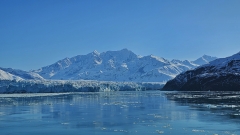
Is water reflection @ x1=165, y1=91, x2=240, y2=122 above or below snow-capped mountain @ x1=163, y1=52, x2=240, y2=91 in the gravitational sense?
below

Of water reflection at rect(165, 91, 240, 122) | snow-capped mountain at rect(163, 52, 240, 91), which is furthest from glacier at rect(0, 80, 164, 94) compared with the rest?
water reflection at rect(165, 91, 240, 122)

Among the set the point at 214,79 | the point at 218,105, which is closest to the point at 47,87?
the point at 214,79

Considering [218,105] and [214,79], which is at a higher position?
[214,79]

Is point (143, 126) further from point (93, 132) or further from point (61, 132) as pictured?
point (61, 132)

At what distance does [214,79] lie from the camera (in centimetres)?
14112

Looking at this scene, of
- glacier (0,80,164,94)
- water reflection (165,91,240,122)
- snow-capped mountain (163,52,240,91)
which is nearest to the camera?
water reflection (165,91,240,122)

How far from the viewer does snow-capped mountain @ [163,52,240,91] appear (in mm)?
133875

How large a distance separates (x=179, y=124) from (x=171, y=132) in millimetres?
4920

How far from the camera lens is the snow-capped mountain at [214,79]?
134 meters

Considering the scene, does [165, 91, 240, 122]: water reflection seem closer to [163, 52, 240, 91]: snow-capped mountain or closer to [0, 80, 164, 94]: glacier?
[163, 52, 240, 91]: snow-capped mountain

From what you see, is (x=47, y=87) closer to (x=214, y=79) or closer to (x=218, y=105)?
(x=214, y=79)

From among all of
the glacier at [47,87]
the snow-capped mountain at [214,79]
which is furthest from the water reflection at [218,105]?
the glacier at [47,87]

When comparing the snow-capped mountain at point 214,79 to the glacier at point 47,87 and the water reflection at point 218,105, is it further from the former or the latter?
the water reflection at point 218,105

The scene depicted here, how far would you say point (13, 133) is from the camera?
27953mm
